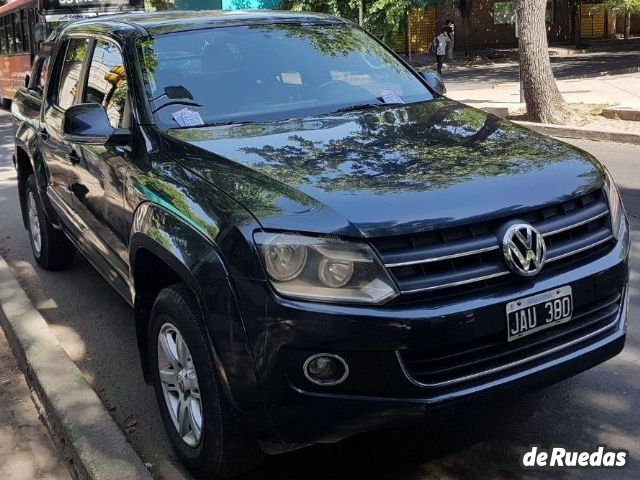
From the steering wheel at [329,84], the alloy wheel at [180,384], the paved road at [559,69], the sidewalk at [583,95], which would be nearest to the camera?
the alloy wheel at [180,384]

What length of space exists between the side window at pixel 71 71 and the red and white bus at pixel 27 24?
8.70 meters

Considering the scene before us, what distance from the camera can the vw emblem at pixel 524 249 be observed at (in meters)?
2.75

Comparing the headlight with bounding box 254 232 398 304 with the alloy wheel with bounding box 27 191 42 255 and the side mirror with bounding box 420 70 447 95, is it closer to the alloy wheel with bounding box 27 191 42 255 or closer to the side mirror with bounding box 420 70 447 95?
the side mirror with bounding box 420 70 447 95

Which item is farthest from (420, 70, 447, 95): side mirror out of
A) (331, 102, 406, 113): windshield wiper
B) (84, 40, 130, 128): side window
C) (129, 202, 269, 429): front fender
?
(129, 202, 269, 429): front fender

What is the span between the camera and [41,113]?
18.7 feet

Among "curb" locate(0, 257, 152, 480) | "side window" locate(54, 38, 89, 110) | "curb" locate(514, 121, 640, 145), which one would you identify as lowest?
"curb" locate(0, 257, 152, 480)

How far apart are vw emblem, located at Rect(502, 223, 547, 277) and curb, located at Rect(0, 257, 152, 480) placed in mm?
1683

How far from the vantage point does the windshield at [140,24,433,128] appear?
12.8ft

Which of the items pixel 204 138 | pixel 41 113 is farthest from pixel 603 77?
pixel 204 138

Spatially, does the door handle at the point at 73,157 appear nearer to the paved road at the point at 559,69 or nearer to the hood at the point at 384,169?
the hood at the point at 384,169

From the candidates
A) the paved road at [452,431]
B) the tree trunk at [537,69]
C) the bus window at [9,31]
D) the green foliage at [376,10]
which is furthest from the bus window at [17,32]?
the paved road at [452,431]

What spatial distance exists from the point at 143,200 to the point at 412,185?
3.99 ft

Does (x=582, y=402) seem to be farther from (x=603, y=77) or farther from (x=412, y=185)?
(x=603, y=77)

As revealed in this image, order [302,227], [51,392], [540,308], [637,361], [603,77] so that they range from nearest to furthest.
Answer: [302,227] → [540,308] → [51,392] → [637,361] → [603,77]
